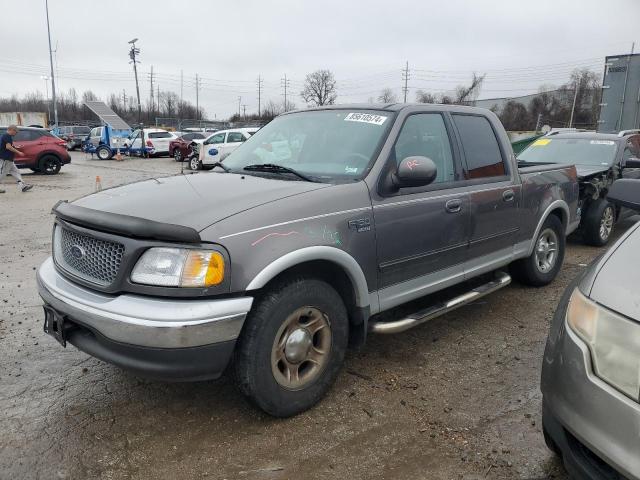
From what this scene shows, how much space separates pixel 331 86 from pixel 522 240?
75.9 m

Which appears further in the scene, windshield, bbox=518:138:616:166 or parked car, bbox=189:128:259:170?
parked car, bbox=189:128:259:170

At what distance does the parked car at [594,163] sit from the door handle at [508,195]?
260 centimetres

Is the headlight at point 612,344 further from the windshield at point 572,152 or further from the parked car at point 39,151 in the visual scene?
the parked car at point 39,151

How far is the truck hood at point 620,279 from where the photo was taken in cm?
192

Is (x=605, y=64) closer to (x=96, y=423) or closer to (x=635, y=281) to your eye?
(x=635, y=281)

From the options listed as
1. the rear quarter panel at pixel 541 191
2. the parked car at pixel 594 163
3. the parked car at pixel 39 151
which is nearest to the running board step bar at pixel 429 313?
the rear quarter panel at pixel 541 191

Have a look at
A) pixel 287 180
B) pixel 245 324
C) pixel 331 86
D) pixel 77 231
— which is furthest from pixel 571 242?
pixel 331 86

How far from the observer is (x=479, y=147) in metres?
A: 4.38

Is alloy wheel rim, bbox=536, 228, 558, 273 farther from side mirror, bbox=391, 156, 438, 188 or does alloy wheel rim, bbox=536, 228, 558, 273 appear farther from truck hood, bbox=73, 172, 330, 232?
truck hood, bbox=73, 172, 330, 232

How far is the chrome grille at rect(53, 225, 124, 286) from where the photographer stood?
8.77ft

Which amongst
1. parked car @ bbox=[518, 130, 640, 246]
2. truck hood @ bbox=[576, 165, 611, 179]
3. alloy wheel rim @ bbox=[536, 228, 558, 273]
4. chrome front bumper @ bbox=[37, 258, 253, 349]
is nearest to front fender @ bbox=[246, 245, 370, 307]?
chrome front bumper @ bbox=[37, 258, 253, 349]

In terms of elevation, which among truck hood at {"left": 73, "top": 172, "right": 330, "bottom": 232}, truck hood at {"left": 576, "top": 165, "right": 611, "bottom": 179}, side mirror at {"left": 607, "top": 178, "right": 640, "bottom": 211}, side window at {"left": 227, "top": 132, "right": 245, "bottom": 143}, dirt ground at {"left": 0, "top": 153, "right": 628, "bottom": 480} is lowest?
dirt ground at {"left": 0, "top": 153, "right": 628, "bottom": 480}

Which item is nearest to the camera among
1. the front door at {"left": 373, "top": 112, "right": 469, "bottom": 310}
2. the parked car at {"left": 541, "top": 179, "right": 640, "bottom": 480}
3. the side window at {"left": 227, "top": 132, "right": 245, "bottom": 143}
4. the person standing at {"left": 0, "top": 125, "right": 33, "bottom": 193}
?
the parked car at {"left": 541, "top": 179, "right": 640, "bottom": 480}

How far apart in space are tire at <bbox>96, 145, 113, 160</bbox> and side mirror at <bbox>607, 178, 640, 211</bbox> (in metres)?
28.1
